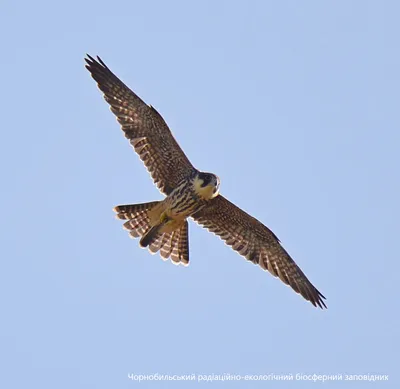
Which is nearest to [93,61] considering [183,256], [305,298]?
[183,256]

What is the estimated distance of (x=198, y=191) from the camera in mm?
18953

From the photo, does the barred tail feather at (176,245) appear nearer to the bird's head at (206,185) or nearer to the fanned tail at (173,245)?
the fanned tail at (173,245)

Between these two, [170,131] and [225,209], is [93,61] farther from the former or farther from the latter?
[225,209]

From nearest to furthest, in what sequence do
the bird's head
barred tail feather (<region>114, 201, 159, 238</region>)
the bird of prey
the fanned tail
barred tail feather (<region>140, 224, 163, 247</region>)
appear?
the bird's head, the bird of prey, barred tail feather (<region>140, 224, 163, 247</region>), barred tail feather (<region>114, 201, 159, 238</region>), the fanned tail

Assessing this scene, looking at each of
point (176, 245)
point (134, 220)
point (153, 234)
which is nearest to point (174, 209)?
point (153, 234)

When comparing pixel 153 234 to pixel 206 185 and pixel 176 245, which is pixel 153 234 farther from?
pixel 206 185

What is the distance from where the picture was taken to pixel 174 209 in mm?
19328

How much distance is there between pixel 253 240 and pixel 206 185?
1706 millimetres

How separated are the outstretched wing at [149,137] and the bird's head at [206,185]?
1.68 feet

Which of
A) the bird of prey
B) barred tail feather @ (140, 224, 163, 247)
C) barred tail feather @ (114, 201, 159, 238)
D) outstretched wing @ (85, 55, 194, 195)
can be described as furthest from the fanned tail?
outstretched wing @ (85, 55, 194, 195)

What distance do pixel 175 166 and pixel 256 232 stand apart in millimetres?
1691

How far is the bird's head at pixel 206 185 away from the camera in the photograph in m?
18.8

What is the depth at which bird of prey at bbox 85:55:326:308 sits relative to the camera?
63.4ft

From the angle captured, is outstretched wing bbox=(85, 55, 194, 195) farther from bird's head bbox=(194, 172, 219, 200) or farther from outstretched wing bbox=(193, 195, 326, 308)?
outstretched wing bbox=(193, 195, 326, 308)
